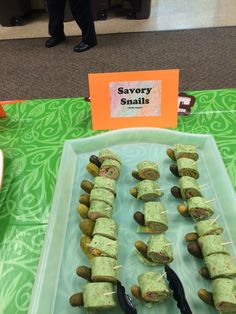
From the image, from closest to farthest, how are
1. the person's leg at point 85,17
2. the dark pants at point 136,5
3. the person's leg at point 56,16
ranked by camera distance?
the person's leg at point 85,17 → the person's leg at point 56,16 → the dark pants at point 136,5

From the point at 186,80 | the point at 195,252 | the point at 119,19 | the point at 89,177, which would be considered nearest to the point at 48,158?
the point at 89,177

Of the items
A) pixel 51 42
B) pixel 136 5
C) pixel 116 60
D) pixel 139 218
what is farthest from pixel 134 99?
pixel 136 5

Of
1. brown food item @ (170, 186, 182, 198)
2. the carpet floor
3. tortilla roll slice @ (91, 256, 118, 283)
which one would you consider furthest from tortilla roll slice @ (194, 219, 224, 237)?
the carpet floor

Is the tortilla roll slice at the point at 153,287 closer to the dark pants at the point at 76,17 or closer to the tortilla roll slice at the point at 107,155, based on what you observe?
the tortilla roll slice at the point at 107,155

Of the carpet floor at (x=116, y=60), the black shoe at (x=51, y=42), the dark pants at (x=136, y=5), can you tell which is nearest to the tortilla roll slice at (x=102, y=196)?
the carpet floor at (x=116, y=60)

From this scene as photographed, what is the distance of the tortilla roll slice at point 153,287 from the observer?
0.78 metres

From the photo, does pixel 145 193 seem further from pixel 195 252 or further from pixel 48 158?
pixel 48 158

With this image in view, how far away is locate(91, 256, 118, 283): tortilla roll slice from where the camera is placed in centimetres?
81

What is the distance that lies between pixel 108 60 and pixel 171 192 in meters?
2.02

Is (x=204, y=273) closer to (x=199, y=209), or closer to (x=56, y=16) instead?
(x=199, y=209)

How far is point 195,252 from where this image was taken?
877 millimetres

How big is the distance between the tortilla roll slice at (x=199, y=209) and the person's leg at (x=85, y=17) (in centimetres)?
216

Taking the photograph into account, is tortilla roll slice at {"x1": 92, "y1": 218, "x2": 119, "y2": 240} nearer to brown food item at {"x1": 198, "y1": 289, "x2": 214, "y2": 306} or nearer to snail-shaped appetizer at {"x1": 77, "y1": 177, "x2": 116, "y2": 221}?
snail-shaped appetizer at {"x1": 77, "y1": 177, "x2": 116, "y2": 221}

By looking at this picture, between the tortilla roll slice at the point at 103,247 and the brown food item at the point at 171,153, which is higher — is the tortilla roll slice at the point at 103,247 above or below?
below
